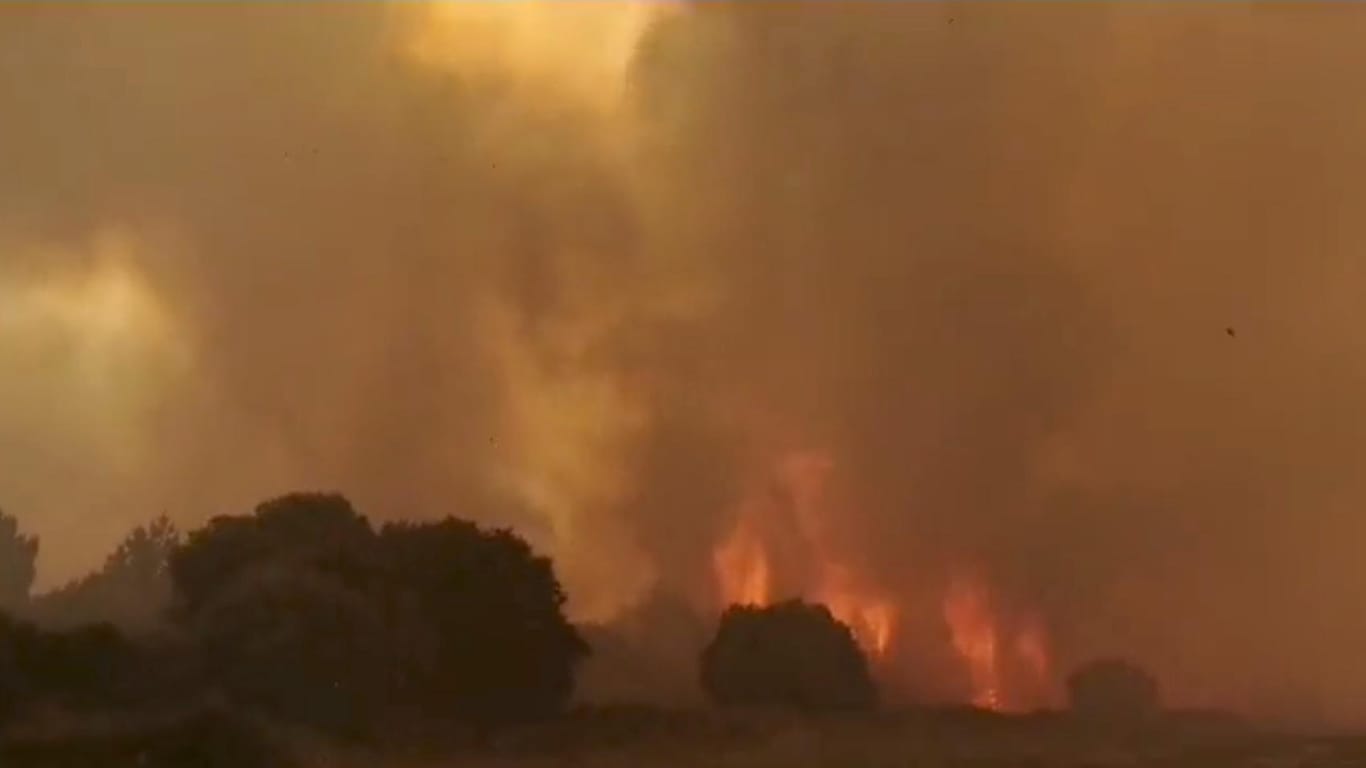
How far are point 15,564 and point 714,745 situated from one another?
14.3 ft

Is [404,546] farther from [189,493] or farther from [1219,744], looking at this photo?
[1219,744]

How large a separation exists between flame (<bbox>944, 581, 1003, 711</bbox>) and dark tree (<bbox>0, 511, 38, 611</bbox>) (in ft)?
18.6

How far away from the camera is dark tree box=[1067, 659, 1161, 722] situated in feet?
23.1

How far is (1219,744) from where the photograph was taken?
6855 millimetres

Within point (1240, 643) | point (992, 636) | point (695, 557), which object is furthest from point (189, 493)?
point (1240, 643)

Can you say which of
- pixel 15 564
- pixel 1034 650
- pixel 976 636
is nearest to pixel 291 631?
pixel 15 564

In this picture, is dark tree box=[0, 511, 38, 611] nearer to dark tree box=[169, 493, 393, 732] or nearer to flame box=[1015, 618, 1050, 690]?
dark tree box=[169, 493, 393, 732]

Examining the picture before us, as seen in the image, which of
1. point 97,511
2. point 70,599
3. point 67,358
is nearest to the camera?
→ point 70,599

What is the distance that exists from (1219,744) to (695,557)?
11.2 ft

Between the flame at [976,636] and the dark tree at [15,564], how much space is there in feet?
18.6

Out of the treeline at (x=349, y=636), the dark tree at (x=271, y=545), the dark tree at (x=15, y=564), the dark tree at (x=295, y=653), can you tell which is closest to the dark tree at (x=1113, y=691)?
the treeline at (x=349, y=636)

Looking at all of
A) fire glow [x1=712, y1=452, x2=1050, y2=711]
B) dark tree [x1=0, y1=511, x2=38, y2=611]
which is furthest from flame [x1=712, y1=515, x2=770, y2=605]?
dark tree [x1=0, y1=511, x2=38, y2=611]

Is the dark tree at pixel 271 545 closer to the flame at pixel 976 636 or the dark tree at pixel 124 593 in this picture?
the dark tree at pixel 124 593

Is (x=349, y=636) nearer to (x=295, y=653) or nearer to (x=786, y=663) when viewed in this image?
(x=295, y=653)
